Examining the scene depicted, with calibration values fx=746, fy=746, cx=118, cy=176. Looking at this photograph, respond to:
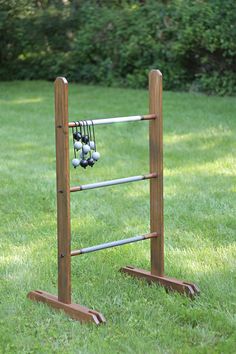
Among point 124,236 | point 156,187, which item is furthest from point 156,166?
point 124,236

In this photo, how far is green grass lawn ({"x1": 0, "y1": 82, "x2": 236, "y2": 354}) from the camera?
3865 millimetres

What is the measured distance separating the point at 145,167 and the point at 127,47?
9316 mm

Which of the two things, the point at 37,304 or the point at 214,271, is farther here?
the point at 214,271

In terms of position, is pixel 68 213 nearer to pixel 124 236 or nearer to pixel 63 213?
pixel 63 213

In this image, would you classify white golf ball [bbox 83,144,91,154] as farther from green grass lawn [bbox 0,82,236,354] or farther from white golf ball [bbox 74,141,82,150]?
green grass lawn [bbox 0,82,236,354]

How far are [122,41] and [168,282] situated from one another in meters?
13.4

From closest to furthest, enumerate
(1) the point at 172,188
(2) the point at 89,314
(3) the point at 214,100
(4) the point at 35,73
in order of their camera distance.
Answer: (2) the point at 89,314 < (1) the point at 172,188 < (3) the point at 214,100 < (4) the point at 35,73

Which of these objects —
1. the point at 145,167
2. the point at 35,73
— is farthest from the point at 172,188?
the point at 35,73

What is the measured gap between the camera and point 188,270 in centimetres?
486

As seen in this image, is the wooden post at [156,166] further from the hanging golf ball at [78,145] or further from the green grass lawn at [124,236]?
the hanging golf ball at [78,145]

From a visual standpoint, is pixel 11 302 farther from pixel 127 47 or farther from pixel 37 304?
pixel 127 47

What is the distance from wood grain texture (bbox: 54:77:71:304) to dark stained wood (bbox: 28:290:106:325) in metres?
0.04

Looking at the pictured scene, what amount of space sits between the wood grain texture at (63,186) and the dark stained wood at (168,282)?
66cm

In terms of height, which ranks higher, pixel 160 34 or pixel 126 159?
pixel 160 34
